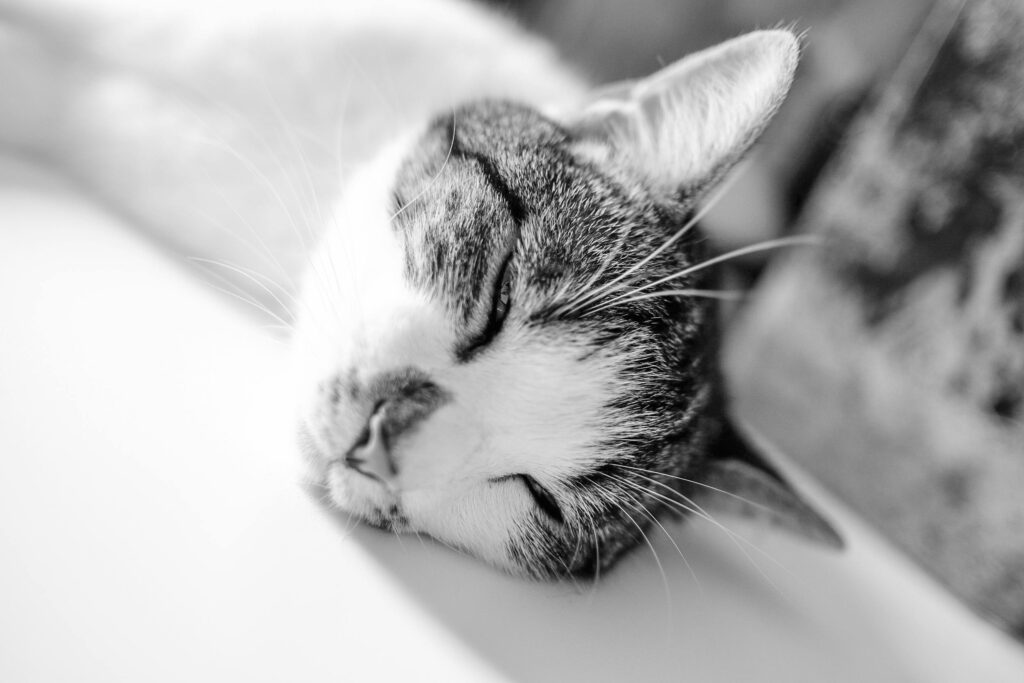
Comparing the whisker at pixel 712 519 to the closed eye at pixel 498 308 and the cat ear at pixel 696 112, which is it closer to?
the closed eye at pixel 498 308

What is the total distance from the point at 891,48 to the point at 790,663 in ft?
4.32

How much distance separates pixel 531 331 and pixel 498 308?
53 mm

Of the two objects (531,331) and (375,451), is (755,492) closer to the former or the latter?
(531,331)

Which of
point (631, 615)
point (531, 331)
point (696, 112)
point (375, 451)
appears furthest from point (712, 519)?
point (696, 112)

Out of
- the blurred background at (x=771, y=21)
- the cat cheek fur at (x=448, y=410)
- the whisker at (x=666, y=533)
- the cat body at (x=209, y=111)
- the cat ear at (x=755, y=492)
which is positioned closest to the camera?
the cat cheek fur at (x=448, y=410)

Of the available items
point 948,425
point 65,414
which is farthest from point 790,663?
point 65,414

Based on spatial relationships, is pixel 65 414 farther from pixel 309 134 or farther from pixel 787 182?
pixel 787 182

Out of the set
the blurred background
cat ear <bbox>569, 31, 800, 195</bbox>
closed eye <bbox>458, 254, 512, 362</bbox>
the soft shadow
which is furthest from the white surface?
the blurred background

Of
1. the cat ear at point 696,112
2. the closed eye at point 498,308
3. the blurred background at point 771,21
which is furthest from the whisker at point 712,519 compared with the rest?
the blurred background at point 771,21

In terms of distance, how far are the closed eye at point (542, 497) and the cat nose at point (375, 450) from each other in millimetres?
152

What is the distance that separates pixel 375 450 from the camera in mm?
694

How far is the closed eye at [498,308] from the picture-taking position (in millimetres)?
774

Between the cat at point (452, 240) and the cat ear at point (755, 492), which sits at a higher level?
the cat at point (452, 240)

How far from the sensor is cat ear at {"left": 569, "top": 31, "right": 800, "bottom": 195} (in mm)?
773
